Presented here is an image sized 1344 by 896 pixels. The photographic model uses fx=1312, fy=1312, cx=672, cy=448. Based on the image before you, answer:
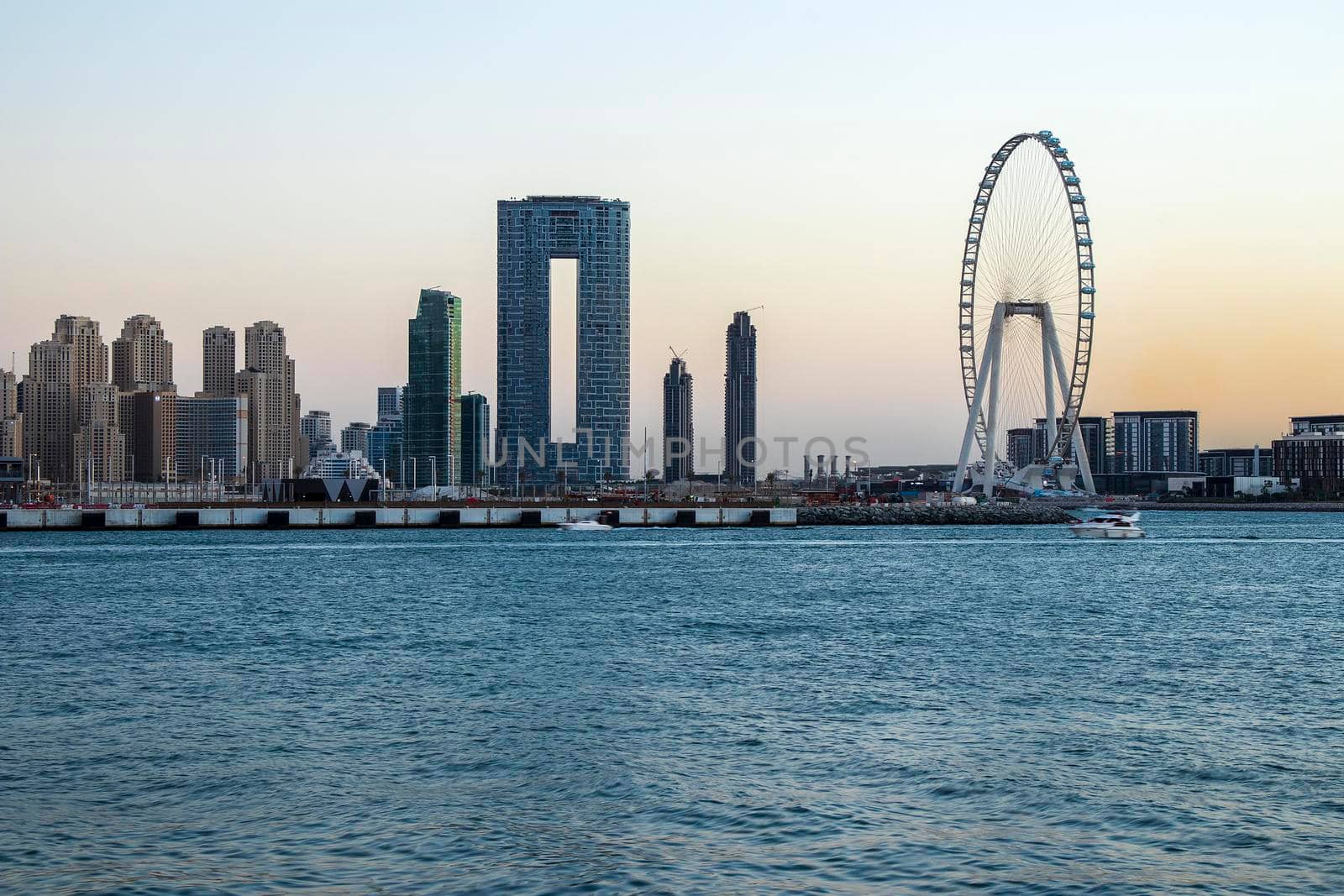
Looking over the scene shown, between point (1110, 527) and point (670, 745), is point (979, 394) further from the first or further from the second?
point (670, 745)

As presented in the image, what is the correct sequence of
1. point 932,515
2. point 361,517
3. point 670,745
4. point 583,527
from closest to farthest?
1. point 670,745
2. point 583,527
3. point 361,517
4. point 932,515

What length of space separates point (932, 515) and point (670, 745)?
140 meters

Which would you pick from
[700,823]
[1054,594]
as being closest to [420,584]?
[1054,594]

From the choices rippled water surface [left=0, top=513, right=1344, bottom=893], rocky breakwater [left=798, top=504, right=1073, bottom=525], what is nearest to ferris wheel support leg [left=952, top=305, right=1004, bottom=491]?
rocky breakwater [left=798, top=504, right=1073, bottom=525]

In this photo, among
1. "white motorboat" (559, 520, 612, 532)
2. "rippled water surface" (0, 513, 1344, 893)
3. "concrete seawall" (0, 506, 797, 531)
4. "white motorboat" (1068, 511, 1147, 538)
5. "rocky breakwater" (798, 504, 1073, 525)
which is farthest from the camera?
"rocky breakwater" (798, 504, 1073, 525)

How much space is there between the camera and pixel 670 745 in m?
24.8

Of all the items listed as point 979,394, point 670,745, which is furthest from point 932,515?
point 670,745

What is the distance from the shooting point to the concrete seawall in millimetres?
134625

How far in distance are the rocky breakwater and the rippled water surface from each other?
3925 inches

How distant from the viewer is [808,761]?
23.2 metres

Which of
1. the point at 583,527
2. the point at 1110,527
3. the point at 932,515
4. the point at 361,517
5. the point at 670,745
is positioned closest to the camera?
the point at 670,745

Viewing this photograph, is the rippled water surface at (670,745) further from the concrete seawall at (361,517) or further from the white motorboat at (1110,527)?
the concrete seawall at (361,517)

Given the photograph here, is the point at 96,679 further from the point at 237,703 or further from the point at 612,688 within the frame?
the point at 612,688

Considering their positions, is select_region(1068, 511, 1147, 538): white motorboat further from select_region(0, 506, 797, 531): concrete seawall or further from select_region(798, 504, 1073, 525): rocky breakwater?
select_region(0, 506, 797, 531): concrete seawall
